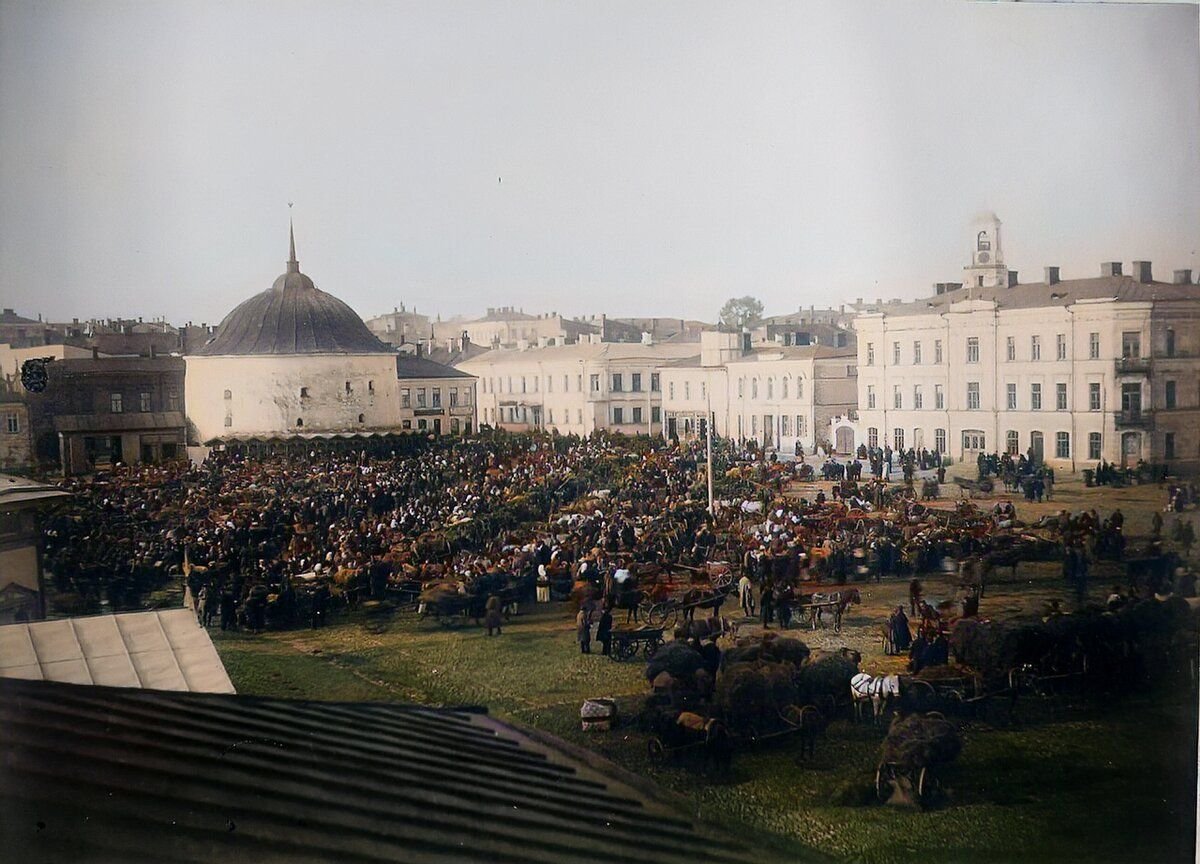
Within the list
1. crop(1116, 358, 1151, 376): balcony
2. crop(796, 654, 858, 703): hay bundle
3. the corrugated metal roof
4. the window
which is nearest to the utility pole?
crop(796, 654, 858, 703): hay bundle

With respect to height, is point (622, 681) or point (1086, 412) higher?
point (1086, 412)

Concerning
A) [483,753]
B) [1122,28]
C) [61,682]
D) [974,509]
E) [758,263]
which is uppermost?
[1122,28]

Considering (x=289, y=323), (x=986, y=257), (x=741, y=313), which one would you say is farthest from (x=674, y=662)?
(x=986, y=257)

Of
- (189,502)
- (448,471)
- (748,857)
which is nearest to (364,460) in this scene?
(448,471)

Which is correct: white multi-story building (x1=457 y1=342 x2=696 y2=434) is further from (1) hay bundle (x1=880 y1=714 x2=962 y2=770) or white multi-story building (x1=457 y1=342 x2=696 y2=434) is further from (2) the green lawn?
A: (1) hay bundle (x1=880 y1=714 x2=962 y2=770)

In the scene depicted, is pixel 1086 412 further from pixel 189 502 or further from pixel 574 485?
pixel 189 502

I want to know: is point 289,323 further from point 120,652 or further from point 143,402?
point 120,652

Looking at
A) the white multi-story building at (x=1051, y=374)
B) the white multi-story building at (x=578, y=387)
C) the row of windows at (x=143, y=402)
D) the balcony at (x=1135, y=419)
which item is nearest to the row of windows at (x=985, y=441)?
the white multi-story building at (x=1051, y=374)
